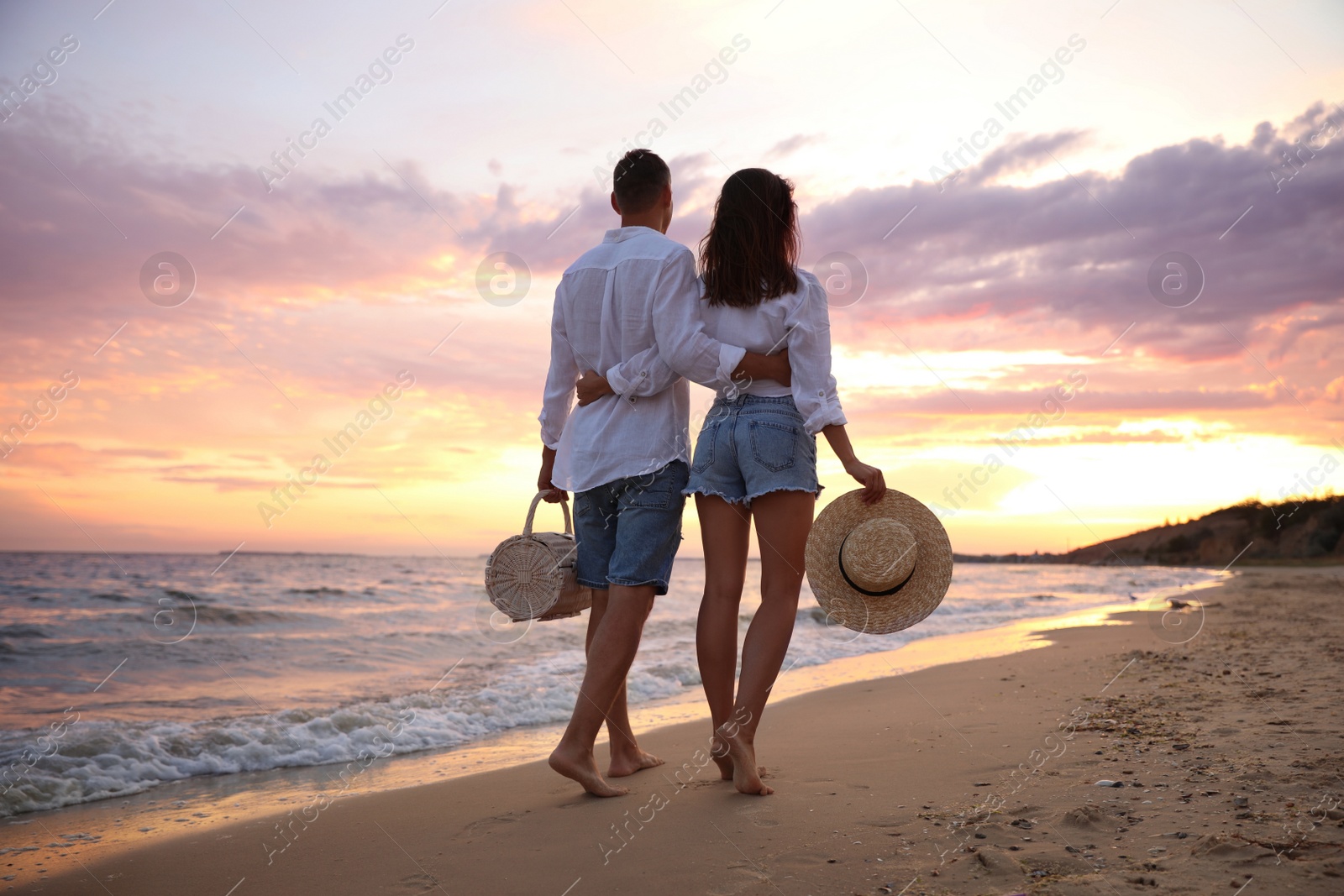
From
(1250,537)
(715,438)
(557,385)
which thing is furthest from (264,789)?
(1250,537)

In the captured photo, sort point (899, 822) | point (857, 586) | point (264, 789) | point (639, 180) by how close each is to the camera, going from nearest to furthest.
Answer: point (899, 822), point (857, 586), point (639, 180), point (264, 789)

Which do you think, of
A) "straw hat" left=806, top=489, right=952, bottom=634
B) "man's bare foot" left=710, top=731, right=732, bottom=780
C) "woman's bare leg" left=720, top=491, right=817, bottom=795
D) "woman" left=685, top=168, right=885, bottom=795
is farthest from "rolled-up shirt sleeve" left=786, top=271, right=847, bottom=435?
"man's bare foot" left=710, top=731, right=732, bottom=780

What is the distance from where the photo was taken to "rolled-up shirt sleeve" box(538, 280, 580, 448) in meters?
3.27

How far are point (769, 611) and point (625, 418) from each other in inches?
33.6

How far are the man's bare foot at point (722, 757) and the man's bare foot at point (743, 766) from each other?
52mm

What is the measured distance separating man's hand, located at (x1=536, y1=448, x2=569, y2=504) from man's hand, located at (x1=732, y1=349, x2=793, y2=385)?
0.85 meters

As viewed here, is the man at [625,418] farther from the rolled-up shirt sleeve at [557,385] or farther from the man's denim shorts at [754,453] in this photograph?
the man's denim shorts at [754,453]

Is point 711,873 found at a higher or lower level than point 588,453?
lower

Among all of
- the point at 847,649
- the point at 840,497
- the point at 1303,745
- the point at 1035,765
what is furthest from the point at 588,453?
the point at 847,649

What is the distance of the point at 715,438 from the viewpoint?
300 cm

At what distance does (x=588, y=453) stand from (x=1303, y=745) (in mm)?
2650

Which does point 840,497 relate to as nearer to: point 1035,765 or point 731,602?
point 731,602

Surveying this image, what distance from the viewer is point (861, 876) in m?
2.09

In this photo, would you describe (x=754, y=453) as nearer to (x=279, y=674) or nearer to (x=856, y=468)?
(x=856, y=468)
